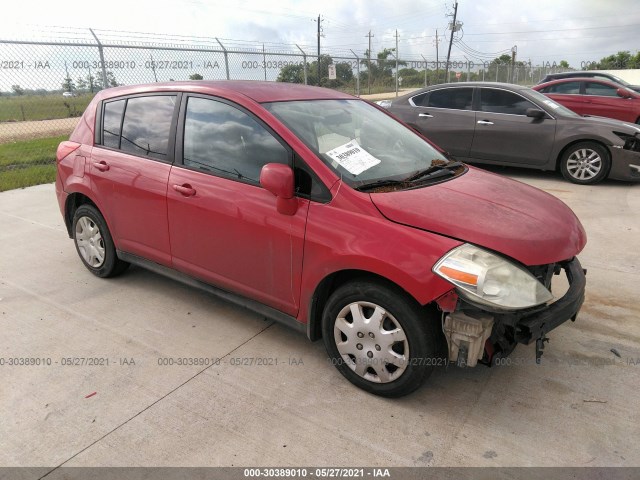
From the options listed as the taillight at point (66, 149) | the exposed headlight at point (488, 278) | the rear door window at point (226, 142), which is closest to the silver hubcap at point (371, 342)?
the exposed headlight at point (488, 278)

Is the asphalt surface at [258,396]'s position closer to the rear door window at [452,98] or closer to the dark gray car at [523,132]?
the dark gray car at [523,132]

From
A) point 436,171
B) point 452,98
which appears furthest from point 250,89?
point 452,98

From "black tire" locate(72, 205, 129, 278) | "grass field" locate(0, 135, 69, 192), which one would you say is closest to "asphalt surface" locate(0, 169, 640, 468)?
"black tire" locate(72, 205, 129, 278)

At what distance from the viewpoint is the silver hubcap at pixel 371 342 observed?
2496 millimetres

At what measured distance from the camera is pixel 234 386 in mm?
2793

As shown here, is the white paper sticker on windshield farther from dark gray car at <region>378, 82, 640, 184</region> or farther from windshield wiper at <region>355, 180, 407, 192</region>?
dark gray car at <region>378, 82, 640, 184</region>

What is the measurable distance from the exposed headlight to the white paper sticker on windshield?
2.65ft

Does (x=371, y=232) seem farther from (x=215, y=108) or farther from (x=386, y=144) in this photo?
(x=215, y=108)

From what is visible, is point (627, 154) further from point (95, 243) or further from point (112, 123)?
point (95, 243)

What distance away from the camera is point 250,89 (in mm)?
3189

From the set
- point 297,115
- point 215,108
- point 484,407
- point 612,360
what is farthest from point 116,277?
point 612,360

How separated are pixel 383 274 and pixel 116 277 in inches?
110

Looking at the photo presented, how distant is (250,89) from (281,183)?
93 centimetres

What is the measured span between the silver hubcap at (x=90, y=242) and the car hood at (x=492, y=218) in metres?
2.64
